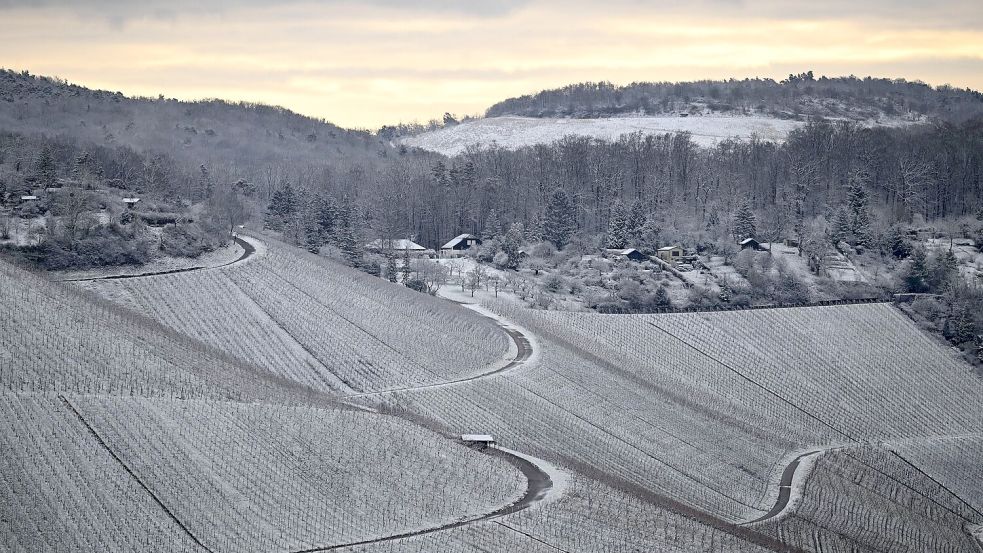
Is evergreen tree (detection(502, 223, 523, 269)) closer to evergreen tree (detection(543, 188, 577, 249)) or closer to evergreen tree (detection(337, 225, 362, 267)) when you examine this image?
evergreen tree (detection(543, 188, 577, 249))

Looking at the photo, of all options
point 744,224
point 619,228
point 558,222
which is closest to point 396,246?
point 558,222

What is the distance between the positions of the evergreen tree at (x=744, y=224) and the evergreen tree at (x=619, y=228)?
9003 millimetres

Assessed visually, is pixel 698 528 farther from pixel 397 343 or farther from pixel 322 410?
pixel 397 343

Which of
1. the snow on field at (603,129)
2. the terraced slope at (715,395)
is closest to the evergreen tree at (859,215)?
the terraced slope at (715,395)

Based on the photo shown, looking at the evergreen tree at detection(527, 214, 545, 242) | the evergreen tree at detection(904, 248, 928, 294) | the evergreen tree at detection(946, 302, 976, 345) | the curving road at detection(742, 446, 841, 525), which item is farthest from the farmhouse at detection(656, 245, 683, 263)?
the curving road at detection(742, 446, 841, 525)

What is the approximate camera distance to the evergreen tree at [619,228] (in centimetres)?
9525

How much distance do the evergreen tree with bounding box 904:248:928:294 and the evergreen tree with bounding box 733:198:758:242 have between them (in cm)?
1540

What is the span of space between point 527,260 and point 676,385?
3308 cm

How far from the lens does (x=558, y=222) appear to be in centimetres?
9894

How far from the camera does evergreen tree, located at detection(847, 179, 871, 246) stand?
3748 inches

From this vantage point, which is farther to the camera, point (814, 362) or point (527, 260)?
point (527, 260)

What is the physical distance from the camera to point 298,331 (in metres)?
54.3

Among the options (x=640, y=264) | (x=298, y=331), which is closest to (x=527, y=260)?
(x=640, y=264)

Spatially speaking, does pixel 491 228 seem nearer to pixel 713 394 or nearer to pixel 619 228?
pixel 619 228
